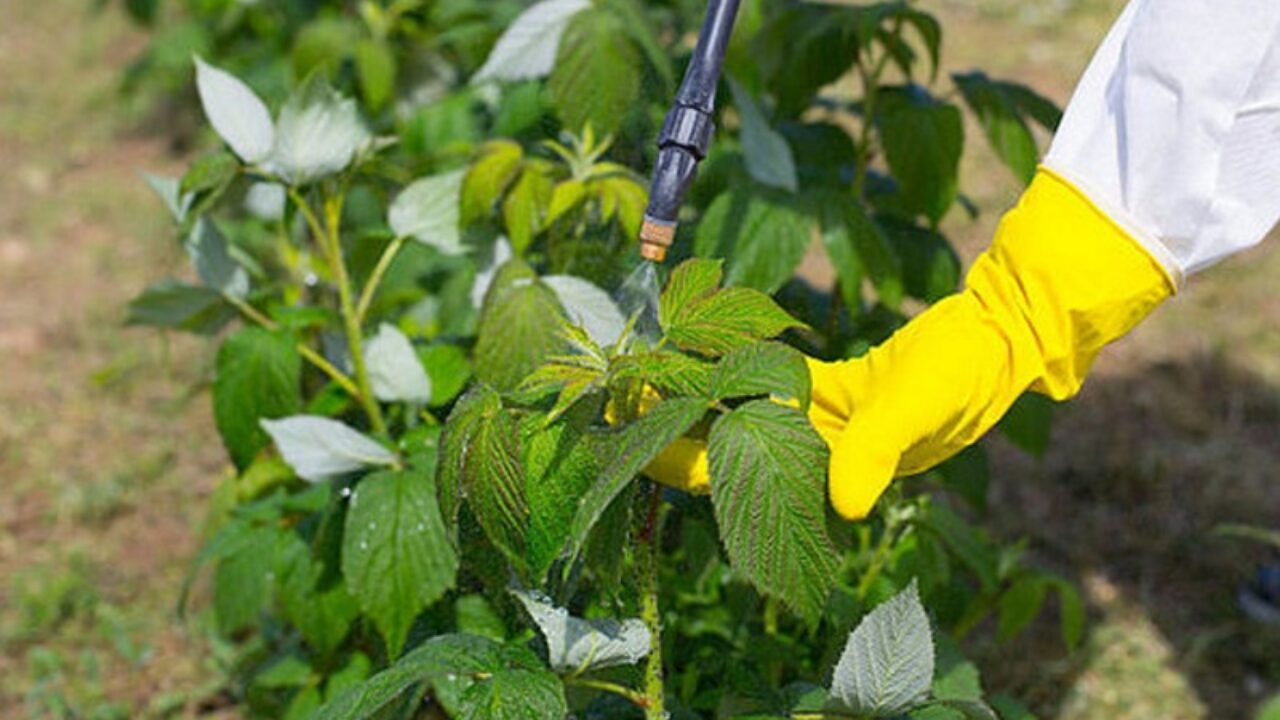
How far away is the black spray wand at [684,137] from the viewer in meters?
0.96

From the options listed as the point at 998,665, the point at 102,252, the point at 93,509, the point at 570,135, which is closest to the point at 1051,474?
the point at 998,665

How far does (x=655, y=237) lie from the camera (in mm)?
964

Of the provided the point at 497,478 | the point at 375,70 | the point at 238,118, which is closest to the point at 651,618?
the point at 497,478

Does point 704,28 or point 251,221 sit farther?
point 251,221

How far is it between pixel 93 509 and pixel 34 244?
49.1 inches

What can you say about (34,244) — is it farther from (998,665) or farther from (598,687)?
(598,687)

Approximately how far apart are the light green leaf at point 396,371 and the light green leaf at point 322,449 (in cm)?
11

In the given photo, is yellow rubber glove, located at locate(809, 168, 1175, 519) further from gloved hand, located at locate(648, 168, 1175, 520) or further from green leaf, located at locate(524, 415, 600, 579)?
green leaf, located at locate(524, 415, 600, 579)

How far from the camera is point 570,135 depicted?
59.6 inches

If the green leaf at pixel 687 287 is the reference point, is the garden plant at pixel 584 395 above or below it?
below

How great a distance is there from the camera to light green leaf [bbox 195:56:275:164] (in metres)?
1.35

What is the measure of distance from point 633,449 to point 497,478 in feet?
0.34

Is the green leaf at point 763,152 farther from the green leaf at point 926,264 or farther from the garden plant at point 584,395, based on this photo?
the green leaf at point 926,264

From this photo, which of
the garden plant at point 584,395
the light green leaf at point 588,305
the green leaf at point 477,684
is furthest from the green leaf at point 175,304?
the green leaf at point 477,684
